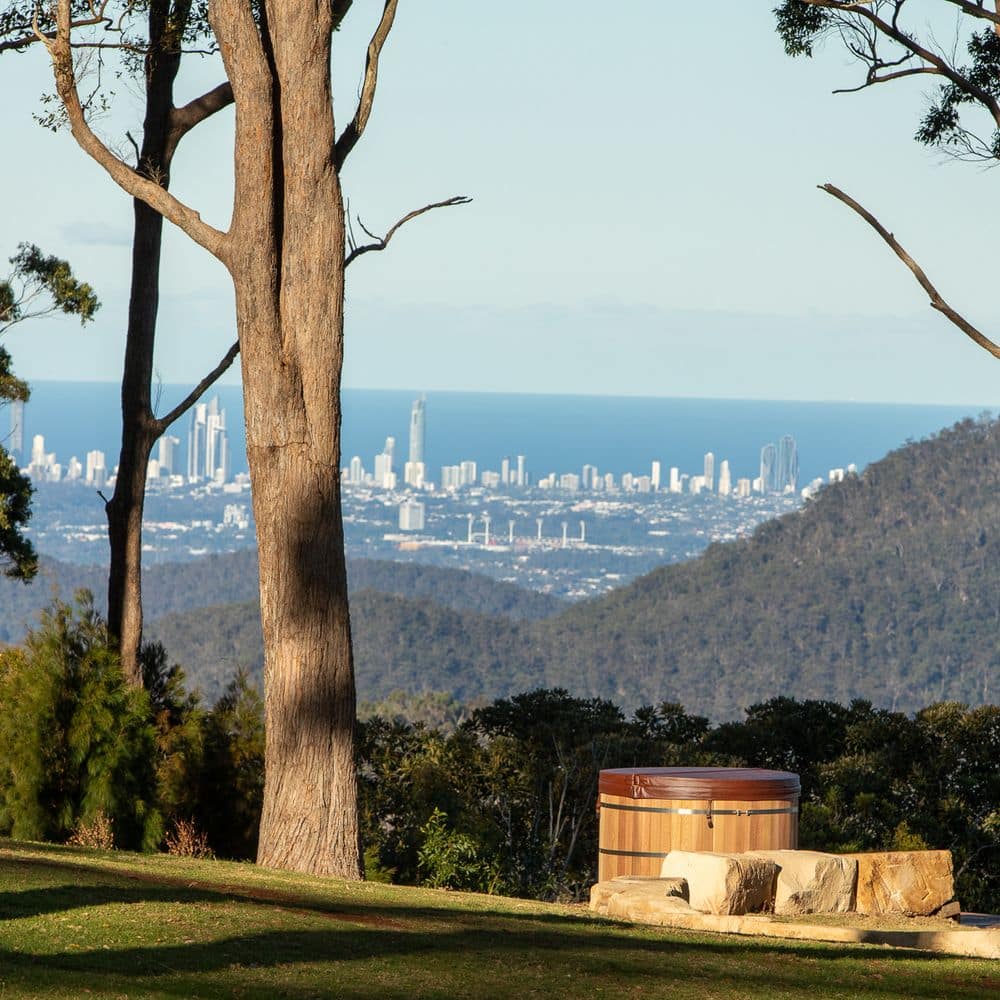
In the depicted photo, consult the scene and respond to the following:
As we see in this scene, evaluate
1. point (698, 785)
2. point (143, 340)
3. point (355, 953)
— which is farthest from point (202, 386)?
point (355, 953)

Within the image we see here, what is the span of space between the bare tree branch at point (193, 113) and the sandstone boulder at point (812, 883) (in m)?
7.92

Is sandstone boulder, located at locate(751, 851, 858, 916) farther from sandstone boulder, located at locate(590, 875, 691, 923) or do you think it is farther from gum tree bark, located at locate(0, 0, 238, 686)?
gum tree bark, located at locate(0, 0, 238, 686)

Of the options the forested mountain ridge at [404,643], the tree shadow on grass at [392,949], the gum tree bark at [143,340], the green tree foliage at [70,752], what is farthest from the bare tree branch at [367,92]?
the forested mountain ridge at [404,643]

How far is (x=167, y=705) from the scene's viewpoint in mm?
11758

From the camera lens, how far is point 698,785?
8.38 meters

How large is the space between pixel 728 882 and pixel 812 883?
0.57 m

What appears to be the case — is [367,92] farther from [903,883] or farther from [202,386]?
[903,883]

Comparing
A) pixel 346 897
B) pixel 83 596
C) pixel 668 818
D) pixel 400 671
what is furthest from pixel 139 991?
pixel 400 671

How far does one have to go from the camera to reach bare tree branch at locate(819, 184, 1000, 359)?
31.8ft

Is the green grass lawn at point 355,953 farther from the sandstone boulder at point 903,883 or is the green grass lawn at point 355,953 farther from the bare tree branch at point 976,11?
the bare tree branch at point 976,11

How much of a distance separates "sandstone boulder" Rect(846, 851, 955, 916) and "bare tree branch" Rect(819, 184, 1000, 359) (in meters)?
3.14

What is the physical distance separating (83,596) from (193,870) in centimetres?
380

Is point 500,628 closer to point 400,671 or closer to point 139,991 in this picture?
point 400,671

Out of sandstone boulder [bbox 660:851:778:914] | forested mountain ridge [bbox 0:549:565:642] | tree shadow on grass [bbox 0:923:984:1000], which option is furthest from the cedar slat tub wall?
forested mountain ridge [bbox 0:549:565:642]
